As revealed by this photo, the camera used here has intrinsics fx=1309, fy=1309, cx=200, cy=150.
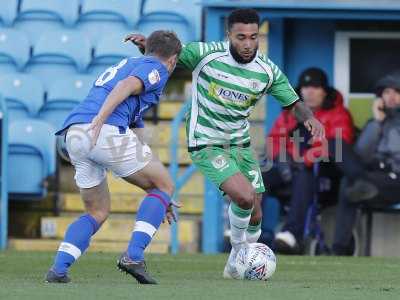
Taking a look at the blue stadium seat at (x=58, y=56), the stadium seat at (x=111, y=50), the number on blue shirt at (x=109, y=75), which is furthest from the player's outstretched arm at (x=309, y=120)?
the blue stadium seat at (x=58, y=56)

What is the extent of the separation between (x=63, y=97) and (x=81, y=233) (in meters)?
6.03

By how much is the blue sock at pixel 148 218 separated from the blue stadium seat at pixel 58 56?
6.57 m

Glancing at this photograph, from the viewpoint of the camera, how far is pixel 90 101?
8180 mm

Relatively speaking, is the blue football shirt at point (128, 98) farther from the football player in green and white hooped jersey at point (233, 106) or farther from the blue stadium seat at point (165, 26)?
the blue stadium seat at point (165, 26)

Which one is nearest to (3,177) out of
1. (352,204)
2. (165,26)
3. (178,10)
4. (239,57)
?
(165,26)

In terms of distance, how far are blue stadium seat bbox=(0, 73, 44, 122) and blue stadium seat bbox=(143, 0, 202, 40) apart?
157 cm

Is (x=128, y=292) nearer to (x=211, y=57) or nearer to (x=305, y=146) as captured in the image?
(x=211, y=57)

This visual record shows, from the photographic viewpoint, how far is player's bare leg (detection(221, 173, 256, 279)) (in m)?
9.06

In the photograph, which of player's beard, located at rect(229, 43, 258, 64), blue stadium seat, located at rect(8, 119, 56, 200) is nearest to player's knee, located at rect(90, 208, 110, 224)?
player's beard, located at rect(229, 43, 258, 64)

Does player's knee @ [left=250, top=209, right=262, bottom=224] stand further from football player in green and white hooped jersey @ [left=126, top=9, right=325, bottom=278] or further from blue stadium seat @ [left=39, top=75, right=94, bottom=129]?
blue stadium seat @ [left=39, top=75, right=94, bottom=129]

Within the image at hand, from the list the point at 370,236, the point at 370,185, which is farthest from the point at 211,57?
the point at 370,236

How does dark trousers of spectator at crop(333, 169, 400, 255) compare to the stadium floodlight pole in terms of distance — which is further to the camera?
the stadium floodlight pole

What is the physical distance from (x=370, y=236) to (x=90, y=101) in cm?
609

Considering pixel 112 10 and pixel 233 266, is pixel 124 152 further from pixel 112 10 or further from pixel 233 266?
pixel 112 10
